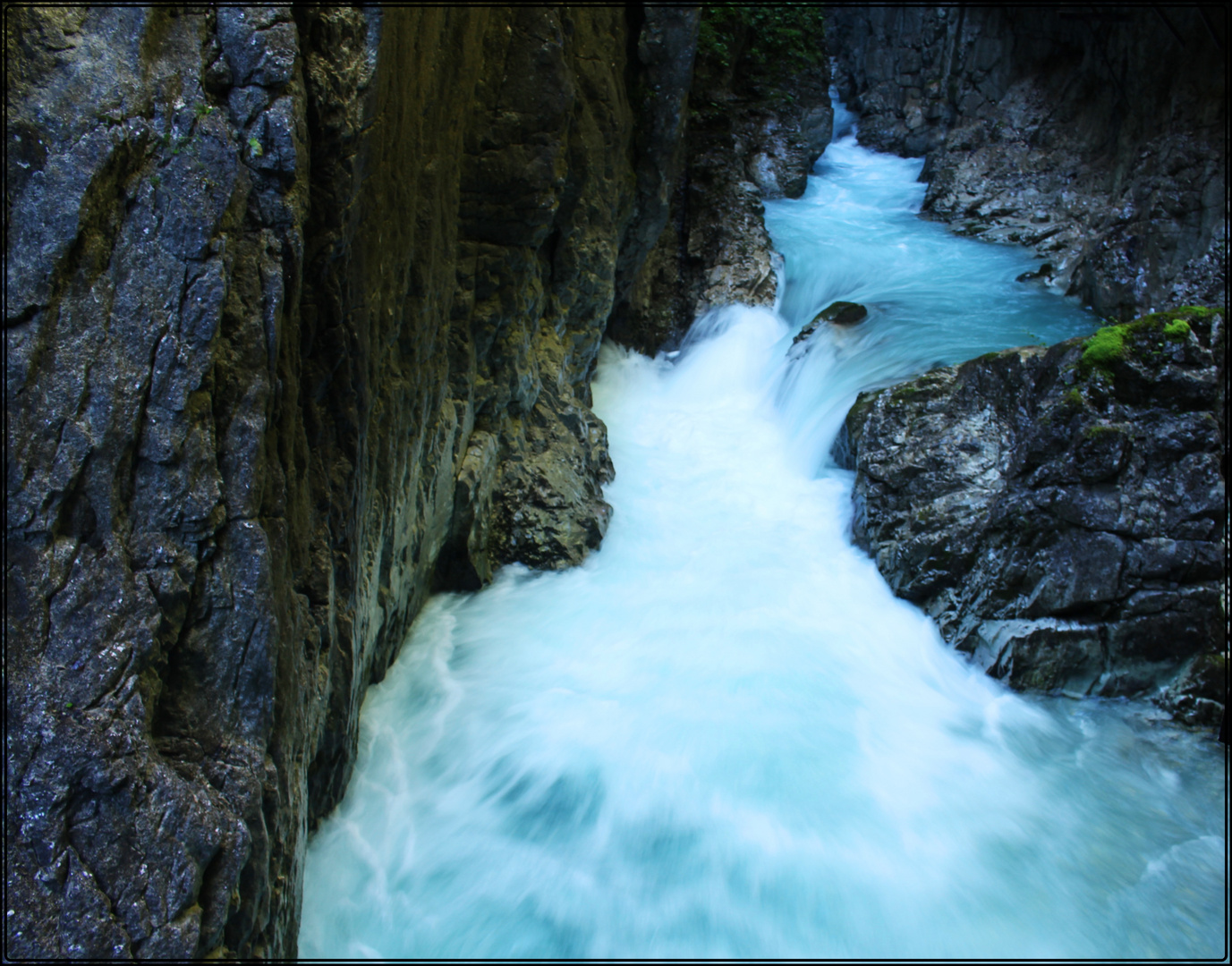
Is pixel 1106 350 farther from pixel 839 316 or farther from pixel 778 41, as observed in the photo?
pixel 778 41

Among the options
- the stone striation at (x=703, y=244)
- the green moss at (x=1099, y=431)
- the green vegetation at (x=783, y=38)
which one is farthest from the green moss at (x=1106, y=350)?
the green vegetation at (x=783, y=38)

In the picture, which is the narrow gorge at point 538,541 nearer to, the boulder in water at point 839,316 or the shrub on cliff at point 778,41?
the boulder in water at point 839,316

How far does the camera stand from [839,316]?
1034 centimetres

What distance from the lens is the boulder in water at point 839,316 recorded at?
10.3 m

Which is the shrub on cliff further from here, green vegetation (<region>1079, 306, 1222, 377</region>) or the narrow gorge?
green vegetation (<region>1079, 306, 1222, 377</region>)

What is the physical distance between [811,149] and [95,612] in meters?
17.7

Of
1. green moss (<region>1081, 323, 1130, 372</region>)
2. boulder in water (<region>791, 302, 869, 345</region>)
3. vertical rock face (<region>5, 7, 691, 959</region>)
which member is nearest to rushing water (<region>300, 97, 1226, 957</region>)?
vertical rock face (<region>5, 7, 691, 959</region>)

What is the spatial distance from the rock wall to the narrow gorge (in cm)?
14

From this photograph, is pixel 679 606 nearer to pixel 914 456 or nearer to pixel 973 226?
pixel 914 456

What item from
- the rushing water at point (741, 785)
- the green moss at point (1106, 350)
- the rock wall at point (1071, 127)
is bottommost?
the rushing water at point (741, 785)

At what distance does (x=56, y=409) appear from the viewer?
237 centimetres

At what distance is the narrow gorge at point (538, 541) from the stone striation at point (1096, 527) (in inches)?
1.2

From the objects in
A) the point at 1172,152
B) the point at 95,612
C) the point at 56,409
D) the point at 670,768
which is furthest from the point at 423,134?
the point at 1172,152

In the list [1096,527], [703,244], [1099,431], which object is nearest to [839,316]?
[703,244]
